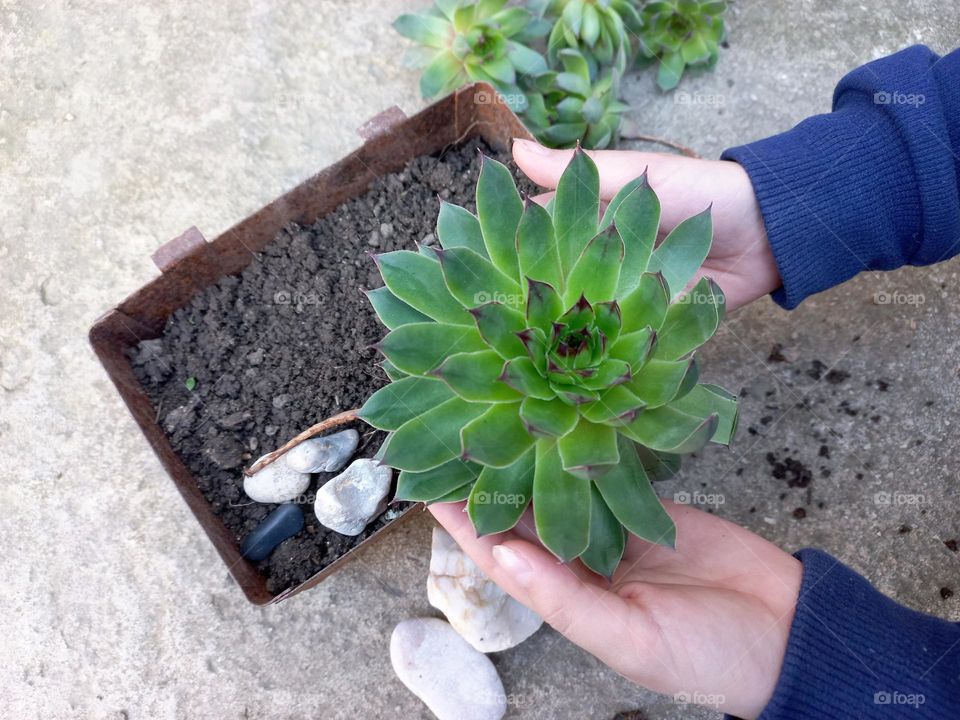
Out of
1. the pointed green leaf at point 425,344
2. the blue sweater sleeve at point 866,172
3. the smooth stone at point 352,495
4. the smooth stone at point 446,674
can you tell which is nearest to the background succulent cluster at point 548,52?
the blue sweater sleeve at point 866,172

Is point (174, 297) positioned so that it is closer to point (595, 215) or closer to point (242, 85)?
point (242, 85)

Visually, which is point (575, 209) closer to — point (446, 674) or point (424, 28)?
point (424, 28)

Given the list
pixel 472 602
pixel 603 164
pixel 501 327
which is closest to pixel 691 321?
pixel 501 327

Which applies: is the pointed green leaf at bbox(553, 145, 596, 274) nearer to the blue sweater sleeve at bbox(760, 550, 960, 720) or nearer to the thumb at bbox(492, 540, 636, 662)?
the thumb at bbox(492, 540, 636, 662)

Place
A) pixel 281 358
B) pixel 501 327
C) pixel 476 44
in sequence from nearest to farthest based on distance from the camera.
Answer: pixel 501 327 → pixel 281 358 → pixel 476 44

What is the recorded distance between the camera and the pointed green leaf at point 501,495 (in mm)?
1071

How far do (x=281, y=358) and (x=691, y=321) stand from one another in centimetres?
82

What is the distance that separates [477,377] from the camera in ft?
3.43

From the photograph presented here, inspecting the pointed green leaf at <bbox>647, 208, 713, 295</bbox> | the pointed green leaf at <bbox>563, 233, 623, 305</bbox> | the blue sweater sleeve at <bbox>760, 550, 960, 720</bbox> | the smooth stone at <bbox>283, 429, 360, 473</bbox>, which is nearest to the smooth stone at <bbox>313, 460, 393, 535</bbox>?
the smooth stone at <bbox>283, 429, 360, 473</bbox>

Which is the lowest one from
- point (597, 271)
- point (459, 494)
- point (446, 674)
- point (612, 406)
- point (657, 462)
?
point (446, 674)

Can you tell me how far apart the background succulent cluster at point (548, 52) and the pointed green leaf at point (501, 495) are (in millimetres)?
901

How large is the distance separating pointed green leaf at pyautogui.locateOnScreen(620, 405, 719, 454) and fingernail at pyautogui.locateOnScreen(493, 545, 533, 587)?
0.86 ft

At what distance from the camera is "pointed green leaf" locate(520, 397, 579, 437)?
1.00m

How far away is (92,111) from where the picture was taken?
1.87m
